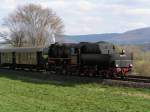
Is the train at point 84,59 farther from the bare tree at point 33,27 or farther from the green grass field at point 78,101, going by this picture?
the bare tree at point 33,27

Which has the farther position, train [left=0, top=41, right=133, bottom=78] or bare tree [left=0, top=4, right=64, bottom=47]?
bare tree [left=0, top=4, right=64, bottom=47]

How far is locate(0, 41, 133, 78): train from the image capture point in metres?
31.2

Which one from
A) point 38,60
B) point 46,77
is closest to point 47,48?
point 38,60

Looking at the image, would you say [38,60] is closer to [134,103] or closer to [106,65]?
[106,65]

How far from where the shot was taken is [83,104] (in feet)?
59.8

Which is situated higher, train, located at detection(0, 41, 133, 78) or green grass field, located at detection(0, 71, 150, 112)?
train, located at detection(0, 41, 133, 78)

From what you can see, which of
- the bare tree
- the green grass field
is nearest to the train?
the green grass field

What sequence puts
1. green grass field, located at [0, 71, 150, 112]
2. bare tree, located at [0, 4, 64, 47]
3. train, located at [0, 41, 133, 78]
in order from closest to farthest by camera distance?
green grass field, located at [0, 71, 150, 112]
train, located at [0, 41, 133, 78]
bare tree, located at [0, 4, 64, 47]

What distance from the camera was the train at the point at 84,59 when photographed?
3117cm

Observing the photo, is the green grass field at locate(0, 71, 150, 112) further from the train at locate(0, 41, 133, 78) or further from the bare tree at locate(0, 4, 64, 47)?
the bare tree at locate(0, 4, 64, 47)

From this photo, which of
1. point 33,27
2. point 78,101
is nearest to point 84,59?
point 78,101

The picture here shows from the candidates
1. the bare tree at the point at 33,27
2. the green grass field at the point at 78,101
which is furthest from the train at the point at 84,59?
the bare tree at the point at 33,27

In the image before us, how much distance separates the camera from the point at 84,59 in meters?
34.2

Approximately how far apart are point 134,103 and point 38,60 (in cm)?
2677
